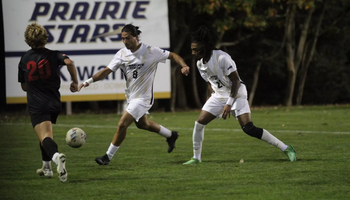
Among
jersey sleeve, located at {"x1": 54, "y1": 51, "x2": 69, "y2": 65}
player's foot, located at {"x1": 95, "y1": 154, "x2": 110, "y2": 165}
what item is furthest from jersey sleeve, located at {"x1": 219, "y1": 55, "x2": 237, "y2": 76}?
jersey sleeve, located at {"x1": 54, "y1": 51, "x2": 69, "y2": 65}

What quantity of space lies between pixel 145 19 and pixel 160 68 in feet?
5.91

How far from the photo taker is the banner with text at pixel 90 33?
22156mm

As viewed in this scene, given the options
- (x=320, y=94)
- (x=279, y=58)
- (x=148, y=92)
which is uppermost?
(x=148, y=92)

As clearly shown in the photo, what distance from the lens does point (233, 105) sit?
9.75 meters

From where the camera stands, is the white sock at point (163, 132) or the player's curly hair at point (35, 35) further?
the white sock at point (163, 132)

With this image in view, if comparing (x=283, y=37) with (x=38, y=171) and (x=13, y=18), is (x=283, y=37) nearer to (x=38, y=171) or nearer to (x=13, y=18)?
(x=13, y=18)

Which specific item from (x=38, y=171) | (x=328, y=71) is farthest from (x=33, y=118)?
(x=328, y=71)

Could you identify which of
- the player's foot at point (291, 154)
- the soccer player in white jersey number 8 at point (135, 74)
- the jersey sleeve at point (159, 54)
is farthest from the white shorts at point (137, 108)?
the player's foot at point (291, 154)

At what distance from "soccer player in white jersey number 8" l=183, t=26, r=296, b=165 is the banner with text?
1295 centimetres

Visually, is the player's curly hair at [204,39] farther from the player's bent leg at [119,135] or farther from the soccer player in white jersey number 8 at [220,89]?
the player's bent leg at [119,135]

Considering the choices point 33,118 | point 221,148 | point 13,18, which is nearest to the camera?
point 33,118

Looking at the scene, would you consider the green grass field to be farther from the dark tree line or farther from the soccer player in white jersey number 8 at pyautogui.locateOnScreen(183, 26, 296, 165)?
the dark tree line

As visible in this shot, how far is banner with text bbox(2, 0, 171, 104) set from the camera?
22156mm

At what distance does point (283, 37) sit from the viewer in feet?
100
